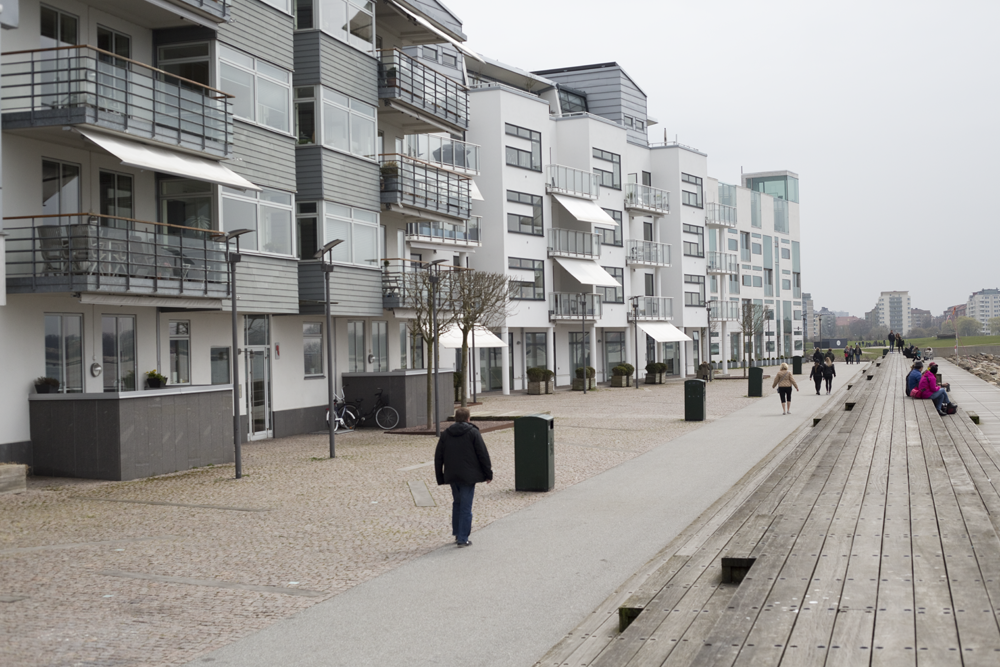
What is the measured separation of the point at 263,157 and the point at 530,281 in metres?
28.3

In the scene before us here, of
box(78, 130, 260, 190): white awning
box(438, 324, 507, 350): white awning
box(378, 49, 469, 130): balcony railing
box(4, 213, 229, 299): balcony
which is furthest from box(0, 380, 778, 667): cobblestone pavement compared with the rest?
box(438, 324, 507, 350): white awning

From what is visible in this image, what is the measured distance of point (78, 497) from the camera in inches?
610

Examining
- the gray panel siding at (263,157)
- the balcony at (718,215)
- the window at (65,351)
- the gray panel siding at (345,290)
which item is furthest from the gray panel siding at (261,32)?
the balcony at (718,215)

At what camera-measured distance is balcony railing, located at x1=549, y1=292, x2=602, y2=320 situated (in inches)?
2096

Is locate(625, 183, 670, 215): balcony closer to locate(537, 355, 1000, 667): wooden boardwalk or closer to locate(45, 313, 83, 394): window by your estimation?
locate(45, 313, 83, 394): window

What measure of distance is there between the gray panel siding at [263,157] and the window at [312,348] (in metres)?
4.52

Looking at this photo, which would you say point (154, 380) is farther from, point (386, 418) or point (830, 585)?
point (830, 585)

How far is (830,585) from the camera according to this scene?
6.36 metres

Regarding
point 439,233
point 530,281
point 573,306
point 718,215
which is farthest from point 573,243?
point 718,215

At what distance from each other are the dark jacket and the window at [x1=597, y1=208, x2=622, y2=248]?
161 feet

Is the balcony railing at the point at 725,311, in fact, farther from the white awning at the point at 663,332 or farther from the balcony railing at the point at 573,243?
the balcony railing at the point at 573,243

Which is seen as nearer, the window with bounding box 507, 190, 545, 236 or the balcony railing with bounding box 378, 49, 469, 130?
the balcony railing with bounding box 378, 49, 469, 130

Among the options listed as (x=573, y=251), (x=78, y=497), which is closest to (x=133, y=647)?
(x=78, y=497)

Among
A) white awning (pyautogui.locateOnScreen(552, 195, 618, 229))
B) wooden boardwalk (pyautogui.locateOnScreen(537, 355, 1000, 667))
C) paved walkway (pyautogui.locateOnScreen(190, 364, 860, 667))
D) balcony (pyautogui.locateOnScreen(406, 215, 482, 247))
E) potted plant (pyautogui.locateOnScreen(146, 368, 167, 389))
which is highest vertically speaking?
white awning (pyautogui.locateOnScreen(552, 195, 618, 229))
